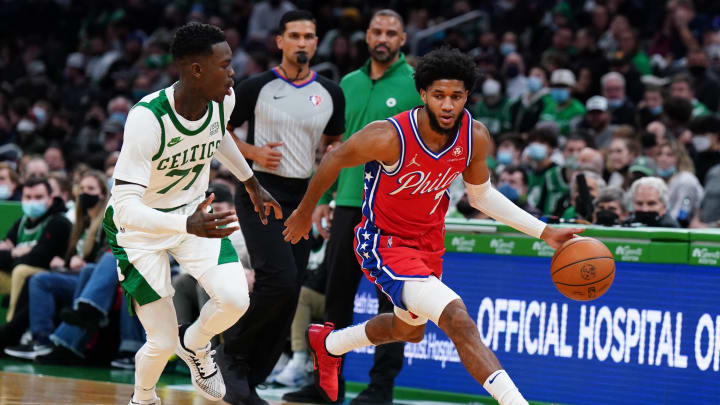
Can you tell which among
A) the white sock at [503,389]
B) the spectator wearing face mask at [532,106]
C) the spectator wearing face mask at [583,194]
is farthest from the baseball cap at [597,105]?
the white sock at [503,389]

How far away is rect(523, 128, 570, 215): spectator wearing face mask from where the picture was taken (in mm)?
10172

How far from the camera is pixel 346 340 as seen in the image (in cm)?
683

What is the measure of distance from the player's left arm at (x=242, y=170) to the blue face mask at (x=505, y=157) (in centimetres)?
495

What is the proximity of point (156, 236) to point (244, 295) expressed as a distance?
23.4 inches

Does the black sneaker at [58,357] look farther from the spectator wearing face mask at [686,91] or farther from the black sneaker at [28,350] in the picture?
the spectator wearing face mask at [686,91]

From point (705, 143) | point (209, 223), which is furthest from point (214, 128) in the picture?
point (705, 143)

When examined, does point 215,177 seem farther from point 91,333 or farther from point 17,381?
point 17,381

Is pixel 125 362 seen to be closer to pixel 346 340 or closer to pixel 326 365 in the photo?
pixel 326 365

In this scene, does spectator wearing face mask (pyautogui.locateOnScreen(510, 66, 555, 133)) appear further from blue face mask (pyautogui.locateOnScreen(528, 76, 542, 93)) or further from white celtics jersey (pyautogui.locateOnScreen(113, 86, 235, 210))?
white celtics jersey (pyautogui.locateOnScreen(113, 86, 235, 210))

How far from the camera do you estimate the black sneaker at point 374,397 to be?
7.71 m

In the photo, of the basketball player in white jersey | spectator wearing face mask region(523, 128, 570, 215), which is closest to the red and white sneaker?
the basketball player in white jersey

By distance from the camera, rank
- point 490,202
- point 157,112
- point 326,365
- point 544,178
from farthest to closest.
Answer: point 544,178 → point 326,365 → point 490,202 → point 157,112

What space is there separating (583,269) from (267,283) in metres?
2.10

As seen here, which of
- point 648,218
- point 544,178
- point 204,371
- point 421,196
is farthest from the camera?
point 544,178
